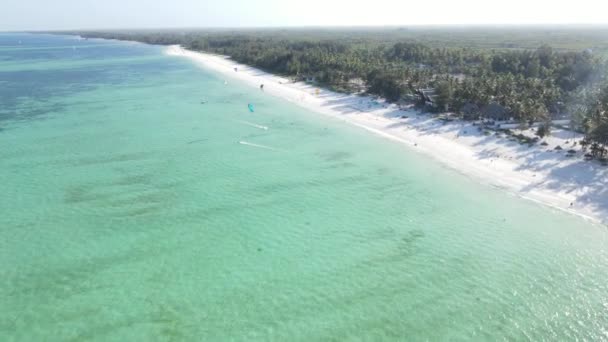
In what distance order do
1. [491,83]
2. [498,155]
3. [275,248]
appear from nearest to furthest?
[275,248], [498,155], [491,83]

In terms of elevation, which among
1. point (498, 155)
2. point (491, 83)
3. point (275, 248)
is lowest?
point (275, 248)

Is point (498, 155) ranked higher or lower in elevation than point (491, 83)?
lower

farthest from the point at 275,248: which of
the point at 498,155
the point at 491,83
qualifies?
the point at 491,83

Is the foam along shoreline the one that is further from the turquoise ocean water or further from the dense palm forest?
the dense palm forest

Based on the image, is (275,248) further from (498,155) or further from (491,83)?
(491,83)

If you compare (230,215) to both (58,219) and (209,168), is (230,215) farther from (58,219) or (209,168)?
(58,219)

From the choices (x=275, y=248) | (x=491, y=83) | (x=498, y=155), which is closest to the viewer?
(x=275, y=248)

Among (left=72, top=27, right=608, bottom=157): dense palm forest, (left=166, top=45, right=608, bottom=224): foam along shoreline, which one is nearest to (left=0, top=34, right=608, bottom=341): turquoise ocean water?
(left=166, top=45, right=608, bottom=224): foam along shoreline
